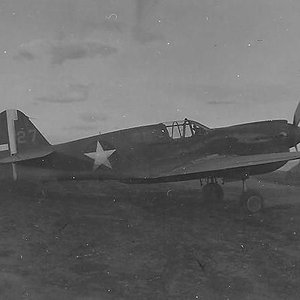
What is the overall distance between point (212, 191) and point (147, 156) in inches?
29.0

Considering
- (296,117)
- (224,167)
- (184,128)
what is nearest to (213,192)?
(224,167)

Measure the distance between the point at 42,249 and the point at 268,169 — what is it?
7.48ft

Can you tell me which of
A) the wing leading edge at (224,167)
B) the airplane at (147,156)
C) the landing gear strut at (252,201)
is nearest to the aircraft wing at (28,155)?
the airplane at (147,156)

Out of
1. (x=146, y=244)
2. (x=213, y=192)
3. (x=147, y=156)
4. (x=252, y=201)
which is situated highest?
(x=147, y=156)

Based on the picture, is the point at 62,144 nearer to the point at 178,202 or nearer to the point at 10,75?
the point at 10,75

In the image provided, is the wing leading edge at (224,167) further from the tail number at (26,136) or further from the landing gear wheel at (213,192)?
the tail number at (26,136)

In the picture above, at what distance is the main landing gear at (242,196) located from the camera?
356cm

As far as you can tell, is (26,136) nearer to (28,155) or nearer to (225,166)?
(28,155)

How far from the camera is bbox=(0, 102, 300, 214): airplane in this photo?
11.6ft

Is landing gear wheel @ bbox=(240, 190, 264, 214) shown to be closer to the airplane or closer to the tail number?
the airplane

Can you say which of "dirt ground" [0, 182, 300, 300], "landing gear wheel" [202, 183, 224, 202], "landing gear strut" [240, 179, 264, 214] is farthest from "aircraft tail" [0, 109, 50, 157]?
"landing gear strut" [240, 179, 264, 214]

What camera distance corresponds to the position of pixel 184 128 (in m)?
3.62

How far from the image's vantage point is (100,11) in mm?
3035

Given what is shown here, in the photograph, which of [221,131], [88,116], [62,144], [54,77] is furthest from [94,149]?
[221,131]
